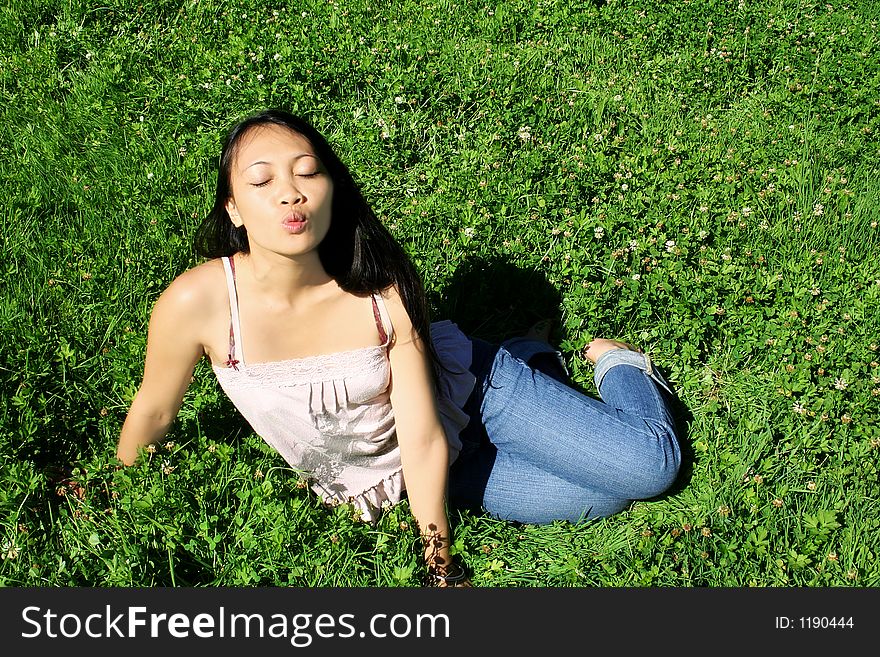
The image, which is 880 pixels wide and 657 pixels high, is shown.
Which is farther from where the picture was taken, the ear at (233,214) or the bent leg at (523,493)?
the bent leg at (523,493)

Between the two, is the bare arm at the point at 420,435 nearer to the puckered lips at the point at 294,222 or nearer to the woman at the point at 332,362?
the woman at the point at 332,362

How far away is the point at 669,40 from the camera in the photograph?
7609mm

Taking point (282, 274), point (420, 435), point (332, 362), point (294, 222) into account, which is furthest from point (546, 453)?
point (294, 222)

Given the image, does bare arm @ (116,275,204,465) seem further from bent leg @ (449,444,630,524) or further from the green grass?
bent leg @ (449,444,630,524)

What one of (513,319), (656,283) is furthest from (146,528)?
(656,283)

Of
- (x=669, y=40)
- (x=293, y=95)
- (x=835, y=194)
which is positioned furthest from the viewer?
(x=669, y=40)

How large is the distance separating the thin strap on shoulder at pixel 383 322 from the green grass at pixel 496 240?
0.77 meters

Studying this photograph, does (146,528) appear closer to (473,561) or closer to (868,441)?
(473,561)

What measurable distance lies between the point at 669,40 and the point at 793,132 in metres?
1.77

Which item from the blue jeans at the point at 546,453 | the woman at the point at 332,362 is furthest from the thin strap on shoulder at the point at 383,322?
the blue jeans at the point at 546,453

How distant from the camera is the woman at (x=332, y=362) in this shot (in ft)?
10.4

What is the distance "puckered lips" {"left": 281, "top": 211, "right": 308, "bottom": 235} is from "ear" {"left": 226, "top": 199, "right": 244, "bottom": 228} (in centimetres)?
28

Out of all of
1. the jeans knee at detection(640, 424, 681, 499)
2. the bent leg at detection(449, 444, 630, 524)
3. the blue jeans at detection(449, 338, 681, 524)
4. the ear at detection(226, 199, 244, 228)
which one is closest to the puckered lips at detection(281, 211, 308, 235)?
the ear at detection(226, 199, 244, 228)

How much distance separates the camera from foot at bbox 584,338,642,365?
15.1ft
